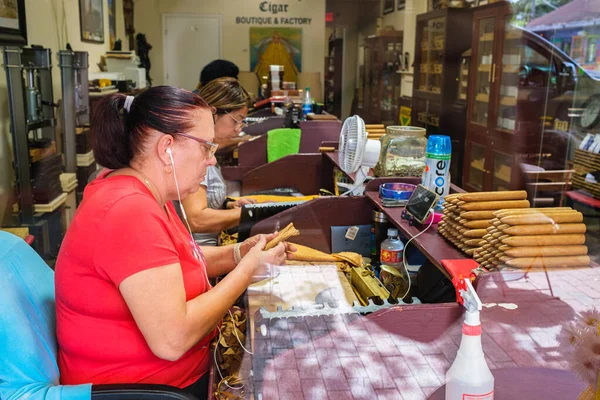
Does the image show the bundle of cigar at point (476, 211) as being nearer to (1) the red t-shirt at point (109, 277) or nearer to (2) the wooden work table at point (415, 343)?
(2) the wooden work table at point (415, 343)

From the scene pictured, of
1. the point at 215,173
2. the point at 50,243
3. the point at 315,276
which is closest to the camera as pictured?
the point at 315,276

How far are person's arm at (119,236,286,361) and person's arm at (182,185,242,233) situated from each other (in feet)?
3.55

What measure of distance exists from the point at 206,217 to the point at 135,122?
3.62 feet

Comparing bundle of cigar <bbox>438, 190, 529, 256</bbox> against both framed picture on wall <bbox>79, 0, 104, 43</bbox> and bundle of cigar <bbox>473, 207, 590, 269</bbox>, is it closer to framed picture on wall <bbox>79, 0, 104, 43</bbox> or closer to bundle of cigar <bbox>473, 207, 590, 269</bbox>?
bundle of cigar <bbox>473, 207, 590, 269</bbox>

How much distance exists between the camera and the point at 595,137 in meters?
4.29

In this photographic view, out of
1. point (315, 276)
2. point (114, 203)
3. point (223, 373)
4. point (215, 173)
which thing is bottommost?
point (223, 373)

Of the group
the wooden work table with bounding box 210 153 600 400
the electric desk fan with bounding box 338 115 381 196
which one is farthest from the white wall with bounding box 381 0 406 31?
the wooden work table with bounding box 210 153 600 400

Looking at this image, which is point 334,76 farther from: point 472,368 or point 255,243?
point 472,368

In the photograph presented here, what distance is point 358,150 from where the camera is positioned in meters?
2.22

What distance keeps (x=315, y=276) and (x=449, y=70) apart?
478 centimetres

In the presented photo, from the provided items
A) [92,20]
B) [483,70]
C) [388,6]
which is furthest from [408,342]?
[388,6]

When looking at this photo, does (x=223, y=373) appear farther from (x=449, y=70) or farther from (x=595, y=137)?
(x=449, y=70)

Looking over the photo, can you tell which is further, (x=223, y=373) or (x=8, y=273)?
(x=223, y=373)

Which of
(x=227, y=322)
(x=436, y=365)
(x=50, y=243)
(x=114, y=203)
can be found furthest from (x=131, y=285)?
(x=50, y=243)
